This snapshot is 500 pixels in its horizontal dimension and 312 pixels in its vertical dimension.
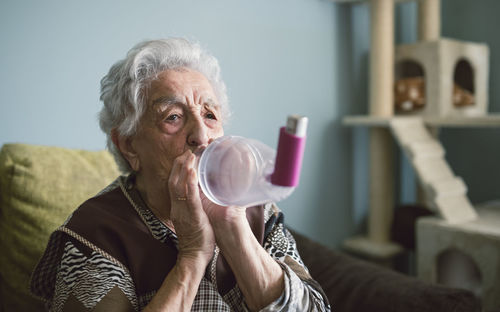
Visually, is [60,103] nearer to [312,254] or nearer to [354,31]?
[312,254]

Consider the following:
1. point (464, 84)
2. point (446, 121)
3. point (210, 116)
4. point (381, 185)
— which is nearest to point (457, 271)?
point (381, 185)

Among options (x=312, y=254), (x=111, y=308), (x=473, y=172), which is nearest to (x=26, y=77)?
(x=111, y=308)

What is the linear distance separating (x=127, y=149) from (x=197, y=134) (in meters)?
0.21

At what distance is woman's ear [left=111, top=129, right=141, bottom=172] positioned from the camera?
101cm

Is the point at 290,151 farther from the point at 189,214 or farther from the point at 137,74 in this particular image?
the point at 137,74

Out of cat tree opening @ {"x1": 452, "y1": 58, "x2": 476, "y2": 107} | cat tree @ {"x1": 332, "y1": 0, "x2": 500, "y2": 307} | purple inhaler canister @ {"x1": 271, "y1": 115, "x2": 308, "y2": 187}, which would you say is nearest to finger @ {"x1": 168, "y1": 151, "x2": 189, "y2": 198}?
purple inhaler canister @ {"x1": 271, "y1": 115, "x2": 308, "y2": 187}

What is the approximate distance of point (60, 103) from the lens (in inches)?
53.8

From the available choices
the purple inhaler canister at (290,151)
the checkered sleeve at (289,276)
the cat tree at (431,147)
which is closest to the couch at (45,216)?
the checkered sleeve at (289,276)

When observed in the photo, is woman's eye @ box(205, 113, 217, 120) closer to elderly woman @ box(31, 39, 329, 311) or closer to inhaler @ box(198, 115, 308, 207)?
elderly woman @ box(31, 39, 329, 311)

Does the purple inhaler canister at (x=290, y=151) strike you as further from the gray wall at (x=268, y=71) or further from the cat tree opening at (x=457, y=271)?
the cat tree opening at (x=457, y=271)

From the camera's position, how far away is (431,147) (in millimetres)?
2145

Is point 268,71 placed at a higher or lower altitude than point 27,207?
higher

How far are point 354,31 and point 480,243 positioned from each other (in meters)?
1.22

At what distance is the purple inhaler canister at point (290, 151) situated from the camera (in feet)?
1.97
